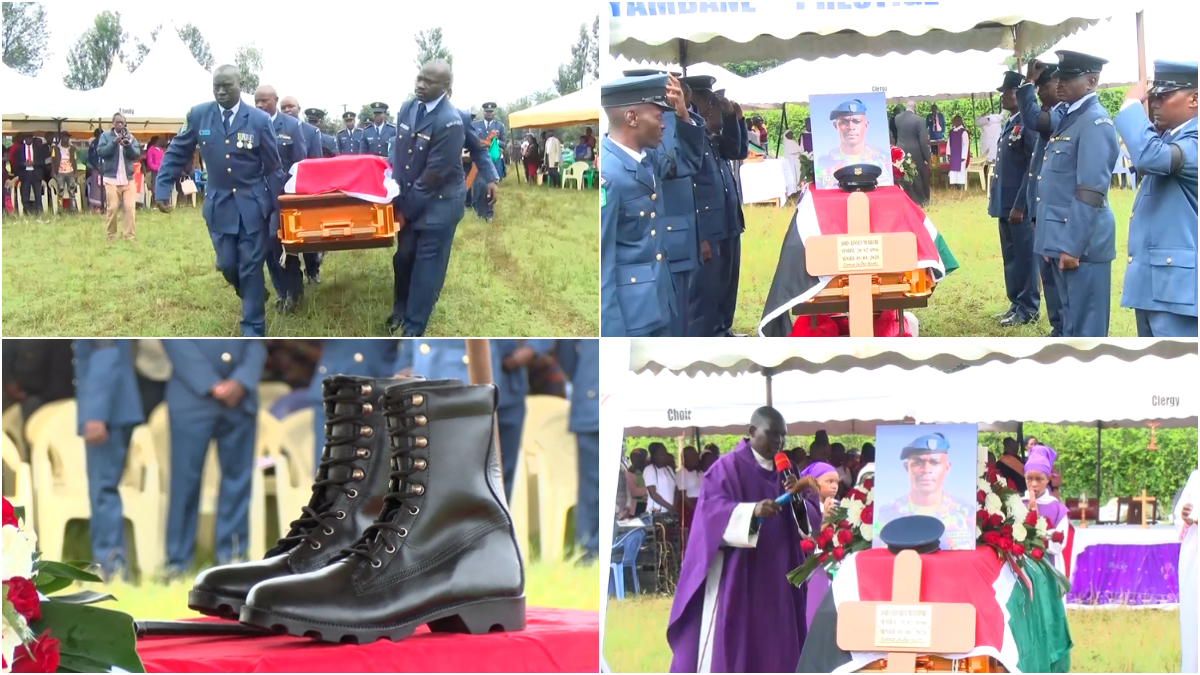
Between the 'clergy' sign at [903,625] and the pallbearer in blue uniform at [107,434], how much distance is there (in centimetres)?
226

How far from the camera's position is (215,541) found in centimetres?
391

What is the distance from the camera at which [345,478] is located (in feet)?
9.28

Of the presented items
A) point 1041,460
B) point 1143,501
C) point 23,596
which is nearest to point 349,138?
point 23,596

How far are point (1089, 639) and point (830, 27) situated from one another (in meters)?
1.88

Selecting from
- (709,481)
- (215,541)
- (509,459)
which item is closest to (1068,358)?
(709,481)

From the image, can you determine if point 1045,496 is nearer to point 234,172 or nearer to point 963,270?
point 963,270

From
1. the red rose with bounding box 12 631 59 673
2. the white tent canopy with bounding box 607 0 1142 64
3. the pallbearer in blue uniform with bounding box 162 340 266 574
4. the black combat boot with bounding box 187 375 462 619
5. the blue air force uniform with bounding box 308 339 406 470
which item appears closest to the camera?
the red rose with bounding box 12 631 59 673

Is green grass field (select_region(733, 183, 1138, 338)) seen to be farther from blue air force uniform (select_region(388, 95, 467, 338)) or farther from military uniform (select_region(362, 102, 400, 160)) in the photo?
military uniform (select_region(362, 102, 400, 160))

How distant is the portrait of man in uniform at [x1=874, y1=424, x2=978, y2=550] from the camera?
3479mm

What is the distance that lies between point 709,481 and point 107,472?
1.84 meters

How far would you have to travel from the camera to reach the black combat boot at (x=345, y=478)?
2754mm

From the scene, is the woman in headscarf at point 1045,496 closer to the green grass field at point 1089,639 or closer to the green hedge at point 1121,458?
the green hedge at point 1121,458

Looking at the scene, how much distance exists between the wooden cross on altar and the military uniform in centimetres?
123

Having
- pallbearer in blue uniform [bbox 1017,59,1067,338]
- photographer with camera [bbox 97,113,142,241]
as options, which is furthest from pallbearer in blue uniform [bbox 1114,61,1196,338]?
photographer with camera [bbox 97,113,142,241]
